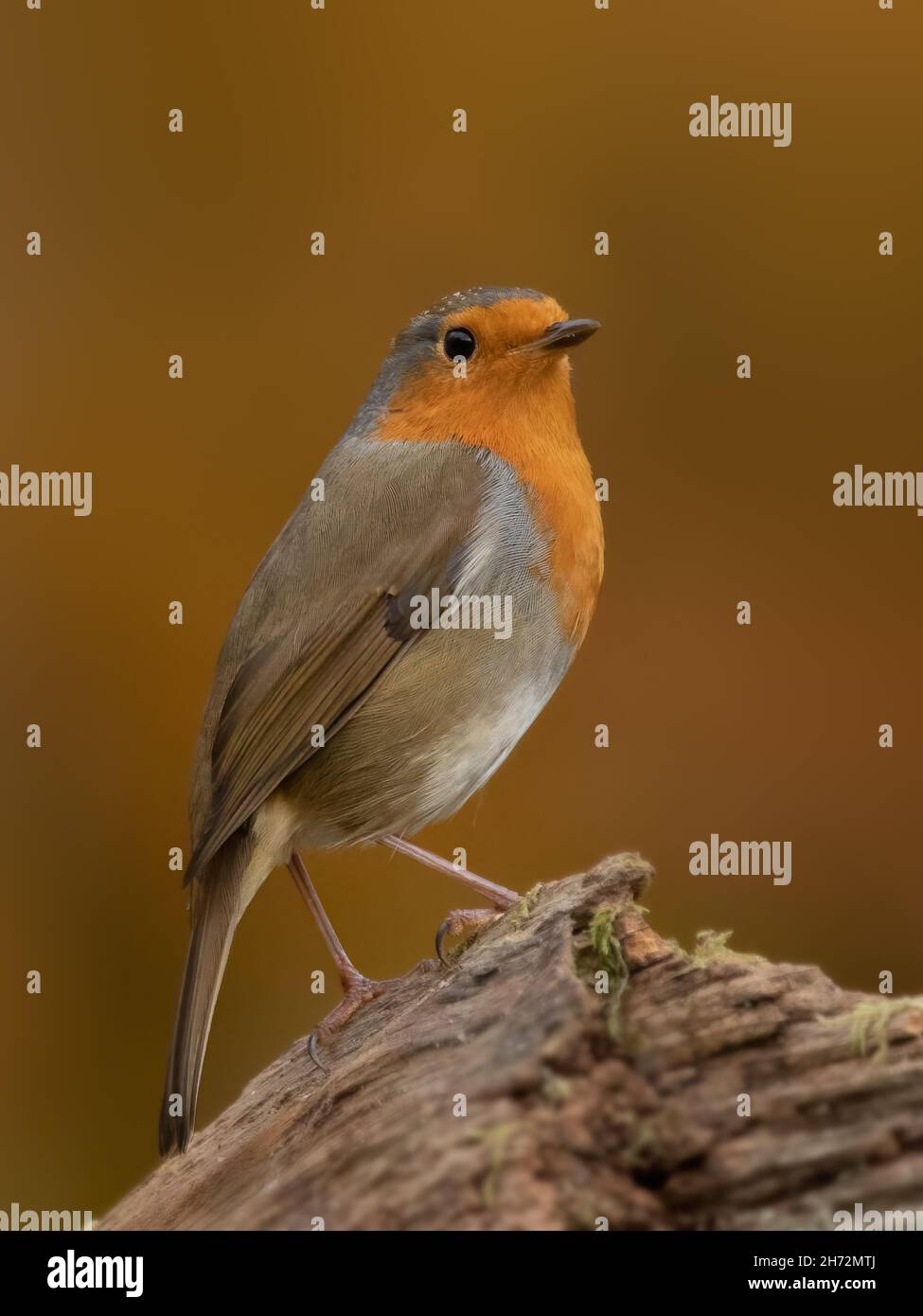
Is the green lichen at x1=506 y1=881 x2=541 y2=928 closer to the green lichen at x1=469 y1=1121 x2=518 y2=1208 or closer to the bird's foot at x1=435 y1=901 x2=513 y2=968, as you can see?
the bird's foot at x1=435 y1=901 x2=513 y2=968

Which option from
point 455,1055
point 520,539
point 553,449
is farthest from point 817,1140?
point 553,449

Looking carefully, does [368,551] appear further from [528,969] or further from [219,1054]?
[219,1054]

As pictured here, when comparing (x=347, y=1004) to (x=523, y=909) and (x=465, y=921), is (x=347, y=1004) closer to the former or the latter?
(x=465, y=921)

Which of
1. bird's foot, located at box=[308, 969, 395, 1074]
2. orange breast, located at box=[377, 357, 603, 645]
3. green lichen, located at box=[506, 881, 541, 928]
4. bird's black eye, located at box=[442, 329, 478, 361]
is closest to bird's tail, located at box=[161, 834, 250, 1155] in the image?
bird's foot, located at box=[308, 969, 395, 1074]

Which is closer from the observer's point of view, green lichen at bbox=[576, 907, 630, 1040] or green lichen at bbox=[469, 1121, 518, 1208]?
green lichen at bbox=[469, 1121, 518, 1208]

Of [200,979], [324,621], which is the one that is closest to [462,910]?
[200,979]

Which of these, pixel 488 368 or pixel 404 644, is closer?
pixel 404 644
